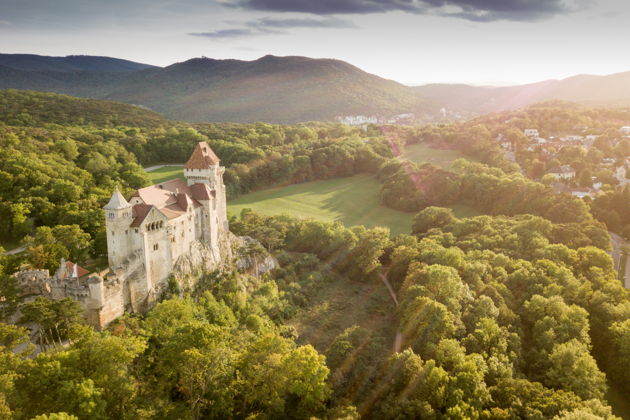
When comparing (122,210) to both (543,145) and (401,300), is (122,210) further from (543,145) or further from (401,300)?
(543,145)

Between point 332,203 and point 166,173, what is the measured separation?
118 feet

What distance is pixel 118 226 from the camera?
3644 cm

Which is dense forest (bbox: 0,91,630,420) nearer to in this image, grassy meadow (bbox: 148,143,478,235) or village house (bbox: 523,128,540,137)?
grassy meadow (bbox: 148,143,478,235)

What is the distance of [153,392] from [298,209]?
51.1 meters

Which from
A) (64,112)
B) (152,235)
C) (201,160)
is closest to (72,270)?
(152,235)

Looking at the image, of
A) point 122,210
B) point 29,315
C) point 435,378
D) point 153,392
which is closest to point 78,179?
point 122,210

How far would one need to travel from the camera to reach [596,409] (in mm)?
29469

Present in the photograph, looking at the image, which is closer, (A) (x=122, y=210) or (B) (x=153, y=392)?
(B) (x=153, y=392)

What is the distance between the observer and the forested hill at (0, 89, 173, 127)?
100500 mm

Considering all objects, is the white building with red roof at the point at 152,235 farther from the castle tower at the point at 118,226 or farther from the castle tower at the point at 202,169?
the castle tower at the point at 202,169

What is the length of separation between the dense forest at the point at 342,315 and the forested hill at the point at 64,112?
26.7 metres

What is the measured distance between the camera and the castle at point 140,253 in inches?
1368

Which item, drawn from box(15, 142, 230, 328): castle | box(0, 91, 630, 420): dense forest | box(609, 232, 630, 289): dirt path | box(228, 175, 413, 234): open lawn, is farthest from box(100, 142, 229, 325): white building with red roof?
box(609, 232, 630, 289): dirt path

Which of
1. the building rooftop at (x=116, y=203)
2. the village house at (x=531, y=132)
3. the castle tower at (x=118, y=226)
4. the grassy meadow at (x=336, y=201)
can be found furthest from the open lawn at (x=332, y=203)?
the village house at (x=531, y=132)
